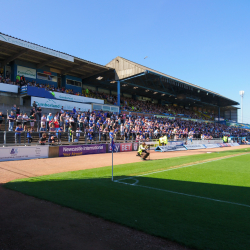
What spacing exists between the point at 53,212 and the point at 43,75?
34432mm

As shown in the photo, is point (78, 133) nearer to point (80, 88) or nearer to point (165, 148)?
point (165, 148)

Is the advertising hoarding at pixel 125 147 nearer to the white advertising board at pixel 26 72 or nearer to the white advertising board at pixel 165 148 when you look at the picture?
the white advertising board at pixel 165 148

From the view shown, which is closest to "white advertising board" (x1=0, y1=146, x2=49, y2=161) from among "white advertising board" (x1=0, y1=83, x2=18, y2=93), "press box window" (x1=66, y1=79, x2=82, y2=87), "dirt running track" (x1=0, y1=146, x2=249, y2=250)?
"dirt running track" (x1=0, y1=146, x2=249, y2=250)

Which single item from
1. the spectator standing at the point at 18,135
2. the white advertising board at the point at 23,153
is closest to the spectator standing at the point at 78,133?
the white advertising board at the point at 23,153

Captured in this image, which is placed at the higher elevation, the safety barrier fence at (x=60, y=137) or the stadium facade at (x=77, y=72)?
the stadium facade at (x=77, y=72)

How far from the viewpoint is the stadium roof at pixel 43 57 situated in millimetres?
27569

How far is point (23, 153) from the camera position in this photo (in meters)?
16.3

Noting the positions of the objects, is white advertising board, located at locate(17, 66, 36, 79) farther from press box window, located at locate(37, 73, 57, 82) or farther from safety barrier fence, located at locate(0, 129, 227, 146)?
safety barrier fence, located at locate(0, 129, 227, 146)

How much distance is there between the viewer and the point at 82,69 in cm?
3806

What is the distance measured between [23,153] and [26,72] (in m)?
21.7

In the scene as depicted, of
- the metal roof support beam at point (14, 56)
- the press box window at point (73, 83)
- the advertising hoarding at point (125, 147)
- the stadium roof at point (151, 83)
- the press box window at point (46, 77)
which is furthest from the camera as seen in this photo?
the press box window at point (73, 83)

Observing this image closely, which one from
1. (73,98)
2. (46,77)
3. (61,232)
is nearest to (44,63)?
(46,77)

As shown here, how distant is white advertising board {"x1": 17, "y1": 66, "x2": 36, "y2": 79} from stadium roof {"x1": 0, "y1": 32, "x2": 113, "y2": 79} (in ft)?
4.08

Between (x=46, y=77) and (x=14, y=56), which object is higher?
(x=14, y=56)
